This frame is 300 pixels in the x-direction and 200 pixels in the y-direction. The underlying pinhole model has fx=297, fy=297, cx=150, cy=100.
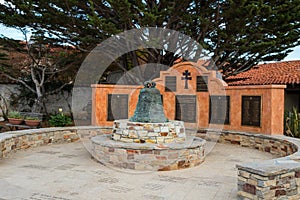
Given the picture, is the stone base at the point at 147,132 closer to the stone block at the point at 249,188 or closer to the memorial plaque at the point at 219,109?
the stone block at the point at 249,188

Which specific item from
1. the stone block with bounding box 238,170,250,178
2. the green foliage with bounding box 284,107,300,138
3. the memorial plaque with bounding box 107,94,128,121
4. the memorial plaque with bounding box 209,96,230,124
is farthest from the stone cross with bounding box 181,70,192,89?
the stone block with bounding box 238,170,250,178

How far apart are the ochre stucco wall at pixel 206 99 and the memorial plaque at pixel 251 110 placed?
0.35 feet

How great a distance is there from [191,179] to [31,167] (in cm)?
313

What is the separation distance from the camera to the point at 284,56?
12000 millimetres

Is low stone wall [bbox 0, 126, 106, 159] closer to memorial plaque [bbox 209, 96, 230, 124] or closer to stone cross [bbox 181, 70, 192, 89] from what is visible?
stone cross [bbox 181, 70, 192, 89]

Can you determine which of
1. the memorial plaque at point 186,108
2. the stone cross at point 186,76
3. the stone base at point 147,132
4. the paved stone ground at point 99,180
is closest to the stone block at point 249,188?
the paved stone ground at point 99,180

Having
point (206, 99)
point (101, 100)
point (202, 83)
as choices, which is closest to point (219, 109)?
point (206, 99)

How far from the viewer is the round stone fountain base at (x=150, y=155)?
5.93 metres

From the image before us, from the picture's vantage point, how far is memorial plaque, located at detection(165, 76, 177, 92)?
10328 mm

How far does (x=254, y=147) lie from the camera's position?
8.39 m

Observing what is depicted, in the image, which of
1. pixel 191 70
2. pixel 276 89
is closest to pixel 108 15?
pixel 191 70

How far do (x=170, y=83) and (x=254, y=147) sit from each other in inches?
140

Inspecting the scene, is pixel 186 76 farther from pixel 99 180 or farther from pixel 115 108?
pixel 99 180

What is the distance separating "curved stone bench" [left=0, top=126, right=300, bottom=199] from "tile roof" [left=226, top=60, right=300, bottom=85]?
5.45 metres
